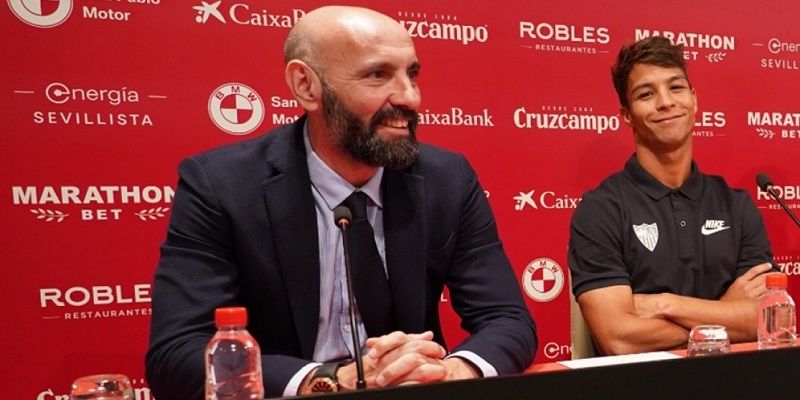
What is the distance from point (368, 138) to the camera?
1625 mm

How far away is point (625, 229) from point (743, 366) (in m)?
1.43

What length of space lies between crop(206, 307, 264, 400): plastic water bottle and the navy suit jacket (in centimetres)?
17

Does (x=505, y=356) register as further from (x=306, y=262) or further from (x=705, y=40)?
(x=705, y=40)

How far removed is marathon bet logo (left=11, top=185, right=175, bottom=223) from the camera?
2348mm

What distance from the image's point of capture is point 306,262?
157 cm

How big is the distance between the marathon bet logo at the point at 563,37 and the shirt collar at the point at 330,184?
5.17 feet

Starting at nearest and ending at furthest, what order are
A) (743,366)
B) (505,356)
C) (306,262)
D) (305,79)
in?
(743,366) → (505,356) → (306,262) → (305,79)

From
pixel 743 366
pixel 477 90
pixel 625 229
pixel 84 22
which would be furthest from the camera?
pixel 477 90

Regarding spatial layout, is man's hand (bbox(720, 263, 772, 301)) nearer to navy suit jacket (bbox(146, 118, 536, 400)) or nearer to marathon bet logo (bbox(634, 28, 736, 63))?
navy suit jacket (bbox(146, 118, 536, 400))

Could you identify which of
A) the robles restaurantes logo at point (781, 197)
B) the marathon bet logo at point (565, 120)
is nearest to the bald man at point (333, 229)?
the marathon bet logo at point (565, 120)

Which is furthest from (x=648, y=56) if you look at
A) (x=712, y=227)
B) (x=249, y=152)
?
(x=249, y=152)

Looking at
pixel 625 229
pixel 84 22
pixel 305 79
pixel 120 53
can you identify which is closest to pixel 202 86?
pixel 120 53

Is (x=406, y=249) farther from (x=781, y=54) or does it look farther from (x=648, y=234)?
(x=781, y=54)

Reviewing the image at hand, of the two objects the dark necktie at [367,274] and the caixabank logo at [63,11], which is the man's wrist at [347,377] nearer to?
the dark necktie at [367,274]
